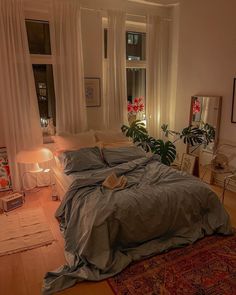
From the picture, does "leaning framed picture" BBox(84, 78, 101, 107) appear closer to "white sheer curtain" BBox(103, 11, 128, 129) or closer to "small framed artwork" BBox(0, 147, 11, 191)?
"white sheer curtain" BBox(103, 11, 128, 129)

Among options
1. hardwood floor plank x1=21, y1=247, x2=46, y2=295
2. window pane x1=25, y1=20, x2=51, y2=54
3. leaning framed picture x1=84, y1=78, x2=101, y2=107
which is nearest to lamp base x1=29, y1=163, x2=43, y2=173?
leaning framed picture x1=84, y1=78, x2=101, y2=107

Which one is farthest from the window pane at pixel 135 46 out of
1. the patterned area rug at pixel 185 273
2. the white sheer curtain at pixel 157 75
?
the patterned area rug at pixel 185 273

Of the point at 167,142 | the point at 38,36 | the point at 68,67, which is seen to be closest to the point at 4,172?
the point at 68,67

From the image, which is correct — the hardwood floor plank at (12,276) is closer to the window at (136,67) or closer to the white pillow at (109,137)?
the white pillow at (109,137)

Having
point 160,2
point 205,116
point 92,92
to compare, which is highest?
point 160,2

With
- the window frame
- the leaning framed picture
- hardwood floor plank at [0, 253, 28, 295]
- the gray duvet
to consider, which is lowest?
hardwood floor plank at [0, 253, 28, 295]

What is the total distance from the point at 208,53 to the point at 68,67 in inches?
82.5

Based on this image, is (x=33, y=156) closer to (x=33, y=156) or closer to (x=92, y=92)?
(x=33, y=156)

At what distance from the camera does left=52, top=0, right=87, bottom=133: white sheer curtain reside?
11.6ft

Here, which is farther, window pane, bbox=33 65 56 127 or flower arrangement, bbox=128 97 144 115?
flower arrangement, bbox=128 97 144 115

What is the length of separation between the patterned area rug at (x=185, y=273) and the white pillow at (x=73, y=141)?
6.08 ft

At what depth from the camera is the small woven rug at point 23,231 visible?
249 cm

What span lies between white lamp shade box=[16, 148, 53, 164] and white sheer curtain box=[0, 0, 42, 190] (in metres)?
0.27

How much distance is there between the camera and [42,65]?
3678 mm
